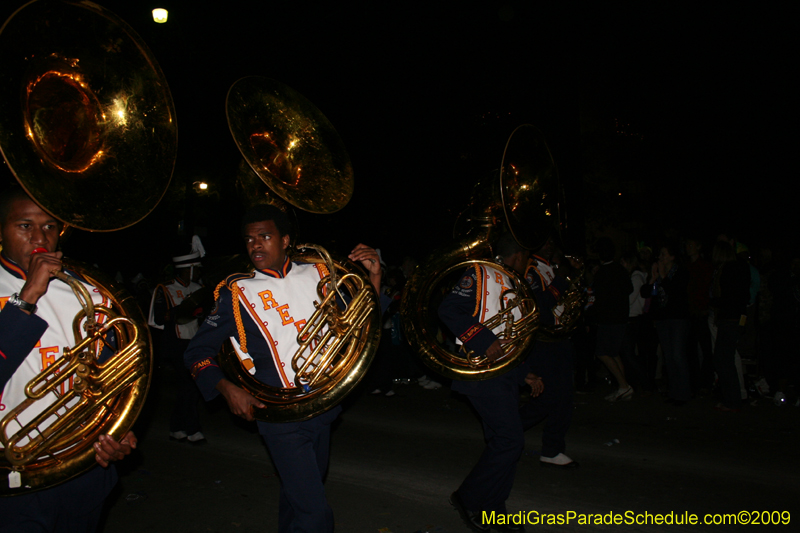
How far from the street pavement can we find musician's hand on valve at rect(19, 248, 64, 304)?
60.4 inches

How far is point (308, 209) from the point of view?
3375 mm

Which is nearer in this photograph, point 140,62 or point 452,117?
point 140,62

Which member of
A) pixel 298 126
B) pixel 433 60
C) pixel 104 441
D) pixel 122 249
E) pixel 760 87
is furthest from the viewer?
pixel 122 249

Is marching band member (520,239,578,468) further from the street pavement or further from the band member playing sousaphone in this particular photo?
the band member playing sousaphone

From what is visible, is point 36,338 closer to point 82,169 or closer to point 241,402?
point 82,169

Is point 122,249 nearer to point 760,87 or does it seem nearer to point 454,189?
point 454,189

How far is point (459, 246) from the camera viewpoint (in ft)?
13.3

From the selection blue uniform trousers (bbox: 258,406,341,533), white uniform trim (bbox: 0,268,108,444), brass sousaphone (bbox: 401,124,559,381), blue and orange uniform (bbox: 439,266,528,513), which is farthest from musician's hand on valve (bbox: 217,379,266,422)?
blue and orange uniform (bbox: 439,266,528,513)

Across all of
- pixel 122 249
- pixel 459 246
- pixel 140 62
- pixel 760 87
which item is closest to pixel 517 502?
pixel 459 246

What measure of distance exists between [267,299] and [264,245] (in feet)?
1.01

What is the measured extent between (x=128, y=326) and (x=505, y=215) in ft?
8.02

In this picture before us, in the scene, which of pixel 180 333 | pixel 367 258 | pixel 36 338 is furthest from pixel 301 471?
pixel 180 333

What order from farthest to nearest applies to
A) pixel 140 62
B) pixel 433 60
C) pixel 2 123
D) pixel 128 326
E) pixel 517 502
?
pixel 433 60 → pixel 517 502 → pixel 140 62 → pixel 128 326 → pixel 2 123

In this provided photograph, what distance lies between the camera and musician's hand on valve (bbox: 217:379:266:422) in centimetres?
270
